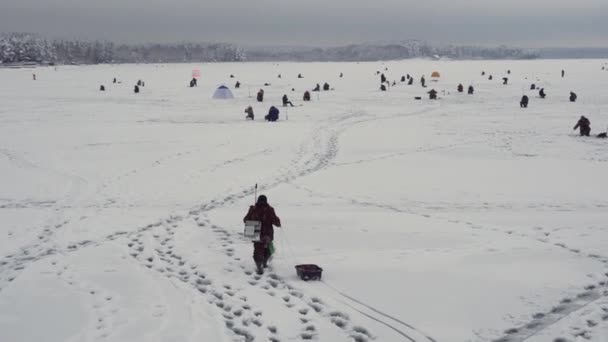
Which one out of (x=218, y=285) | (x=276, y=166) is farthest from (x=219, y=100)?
(x=218, y=285)

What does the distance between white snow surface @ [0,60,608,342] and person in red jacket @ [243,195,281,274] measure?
349 millimetres

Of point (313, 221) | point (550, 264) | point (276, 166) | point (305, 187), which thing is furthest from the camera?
point (276, 166)

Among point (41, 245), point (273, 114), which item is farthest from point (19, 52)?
point (41, 245)

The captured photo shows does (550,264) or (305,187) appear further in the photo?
(305,187)

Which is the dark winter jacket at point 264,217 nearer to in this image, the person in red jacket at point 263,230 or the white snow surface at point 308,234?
the person in red jacket at point 263,230

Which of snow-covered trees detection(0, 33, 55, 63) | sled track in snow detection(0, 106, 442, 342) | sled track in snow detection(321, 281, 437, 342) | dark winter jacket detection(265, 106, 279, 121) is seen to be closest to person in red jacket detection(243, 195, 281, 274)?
sled track in snow detection(0, 106, 442, 342)

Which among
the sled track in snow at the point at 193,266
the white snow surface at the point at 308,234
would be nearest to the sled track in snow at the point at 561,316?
the white snow surface at the point at 308,234

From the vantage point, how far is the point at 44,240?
1044 centimetres

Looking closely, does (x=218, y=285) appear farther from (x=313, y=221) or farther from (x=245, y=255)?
(x=313, y=221)

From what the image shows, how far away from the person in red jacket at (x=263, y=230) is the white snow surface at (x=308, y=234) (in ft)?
1.15

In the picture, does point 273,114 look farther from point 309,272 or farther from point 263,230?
point 309,272

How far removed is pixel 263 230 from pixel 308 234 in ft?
7.34

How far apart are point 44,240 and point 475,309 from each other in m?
8.28

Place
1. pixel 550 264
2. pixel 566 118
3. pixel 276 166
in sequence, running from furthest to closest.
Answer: pixel 566 118, pixel 276 166, pixel 550 264
